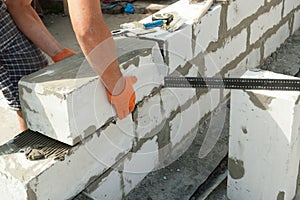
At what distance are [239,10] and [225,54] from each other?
1.31 feet

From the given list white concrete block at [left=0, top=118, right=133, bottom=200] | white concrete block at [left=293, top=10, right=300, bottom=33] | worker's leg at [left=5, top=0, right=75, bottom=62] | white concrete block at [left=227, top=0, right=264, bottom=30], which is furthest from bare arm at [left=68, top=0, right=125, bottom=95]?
white concrete block at [left=293, top=10, right=300, bottom=33]

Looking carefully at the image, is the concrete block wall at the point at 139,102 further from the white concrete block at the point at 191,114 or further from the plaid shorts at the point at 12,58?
the plaid shorts at the point at 12,58

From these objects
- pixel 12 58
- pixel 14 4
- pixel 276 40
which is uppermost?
pixel 14 4

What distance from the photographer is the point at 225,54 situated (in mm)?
3520

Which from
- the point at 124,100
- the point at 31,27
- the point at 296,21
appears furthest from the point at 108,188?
the point at 296,21

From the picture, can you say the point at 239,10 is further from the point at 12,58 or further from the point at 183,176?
the point at 12,58

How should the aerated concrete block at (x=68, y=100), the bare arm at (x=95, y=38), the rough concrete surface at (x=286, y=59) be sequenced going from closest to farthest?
1. the bare arm at (x=95, y=38)
2. the aerated concrete block at (x=68, y=100)
3. the rough concrete surface at (x=286, y=59)

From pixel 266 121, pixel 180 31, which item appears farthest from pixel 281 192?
pixel 180 31

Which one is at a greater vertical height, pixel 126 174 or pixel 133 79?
pixel 133 79

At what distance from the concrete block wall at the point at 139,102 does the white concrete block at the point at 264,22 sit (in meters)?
0.02

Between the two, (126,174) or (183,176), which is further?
(183,176)

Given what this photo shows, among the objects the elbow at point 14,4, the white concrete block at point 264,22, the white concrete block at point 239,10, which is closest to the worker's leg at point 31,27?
the elbow at point 14,4

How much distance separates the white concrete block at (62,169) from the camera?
74.2 inches

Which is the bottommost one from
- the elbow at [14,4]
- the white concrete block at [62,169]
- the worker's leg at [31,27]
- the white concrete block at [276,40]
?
the white concrete block at [276,40]
